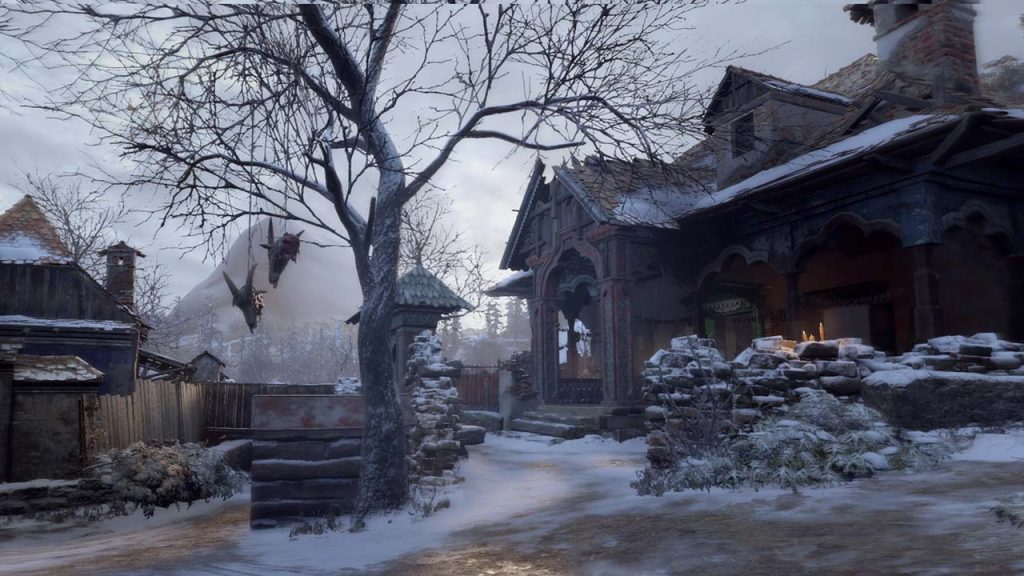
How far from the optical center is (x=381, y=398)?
741 centimetres

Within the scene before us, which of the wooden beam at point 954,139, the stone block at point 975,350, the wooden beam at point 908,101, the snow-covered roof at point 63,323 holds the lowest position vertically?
the stone block at point 975,350

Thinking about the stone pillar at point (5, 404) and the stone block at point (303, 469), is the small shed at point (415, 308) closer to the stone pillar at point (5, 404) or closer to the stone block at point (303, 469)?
the stone block at point (303, 469)

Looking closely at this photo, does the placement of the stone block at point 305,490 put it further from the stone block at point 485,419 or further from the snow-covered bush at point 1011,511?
the stone block at point 485,419

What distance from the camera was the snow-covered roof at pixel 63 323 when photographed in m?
17.9

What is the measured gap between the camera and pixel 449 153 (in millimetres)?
8039

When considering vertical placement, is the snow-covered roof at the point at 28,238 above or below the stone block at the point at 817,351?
above

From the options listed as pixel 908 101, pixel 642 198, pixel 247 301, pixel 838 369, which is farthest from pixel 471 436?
pixel 908 101

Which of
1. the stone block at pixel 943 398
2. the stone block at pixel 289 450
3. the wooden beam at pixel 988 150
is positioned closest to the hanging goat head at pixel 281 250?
the stone block at pixel 289 450

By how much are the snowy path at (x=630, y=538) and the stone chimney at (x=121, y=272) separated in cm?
1553

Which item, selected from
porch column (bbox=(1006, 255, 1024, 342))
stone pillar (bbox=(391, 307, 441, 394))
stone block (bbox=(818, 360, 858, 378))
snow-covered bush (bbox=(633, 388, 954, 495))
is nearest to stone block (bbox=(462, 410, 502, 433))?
stone pillar (bbox=(391, 307, 441, 394))

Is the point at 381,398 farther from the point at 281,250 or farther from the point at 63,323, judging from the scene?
the point at 63,323

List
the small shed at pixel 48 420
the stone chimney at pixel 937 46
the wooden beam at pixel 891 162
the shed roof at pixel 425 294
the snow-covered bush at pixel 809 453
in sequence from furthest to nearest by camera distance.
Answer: the stone chimney at pixel 937 46 → the shed roof at pixel 425 294 → the wooden beam at pixel 891 162 → the small shed at pixel 48 420 → the snow-covered bush at pixel 809 453

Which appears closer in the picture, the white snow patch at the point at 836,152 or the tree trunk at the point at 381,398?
the tree trunk at the point at 381,398

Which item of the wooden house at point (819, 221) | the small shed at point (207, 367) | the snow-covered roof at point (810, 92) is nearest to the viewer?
the wooden house at point (819, 221)
